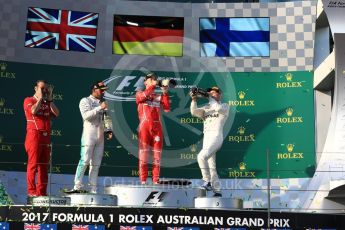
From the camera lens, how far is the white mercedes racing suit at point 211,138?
10.4m

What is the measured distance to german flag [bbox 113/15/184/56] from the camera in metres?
14.3

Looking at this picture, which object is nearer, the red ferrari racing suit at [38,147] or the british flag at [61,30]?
the red ferrari racing suit at [38,147]

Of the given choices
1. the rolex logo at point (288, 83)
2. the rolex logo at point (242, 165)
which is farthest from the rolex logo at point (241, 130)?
the rolex logo at point (288, 83)

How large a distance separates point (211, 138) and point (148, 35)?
446 centimetres

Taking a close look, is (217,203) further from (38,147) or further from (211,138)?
(38,147)

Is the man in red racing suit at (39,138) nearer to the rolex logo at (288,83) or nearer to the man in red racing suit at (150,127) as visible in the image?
the man in red racing suit at (150,127)

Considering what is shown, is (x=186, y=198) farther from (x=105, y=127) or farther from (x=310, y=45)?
(x=310, y=45)

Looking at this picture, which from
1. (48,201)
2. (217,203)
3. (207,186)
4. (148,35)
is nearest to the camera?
(48,201)

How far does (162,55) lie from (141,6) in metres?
1.06

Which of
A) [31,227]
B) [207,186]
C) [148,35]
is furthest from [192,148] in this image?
[31,227]

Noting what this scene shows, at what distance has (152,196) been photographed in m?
9.88

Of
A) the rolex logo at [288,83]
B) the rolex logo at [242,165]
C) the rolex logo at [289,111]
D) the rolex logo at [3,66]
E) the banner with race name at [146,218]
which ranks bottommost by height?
the banner with race name at [146,218]

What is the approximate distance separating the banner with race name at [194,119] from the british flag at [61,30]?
448 millimetres

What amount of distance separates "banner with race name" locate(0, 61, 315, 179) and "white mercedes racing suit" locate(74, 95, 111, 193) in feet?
11.6
